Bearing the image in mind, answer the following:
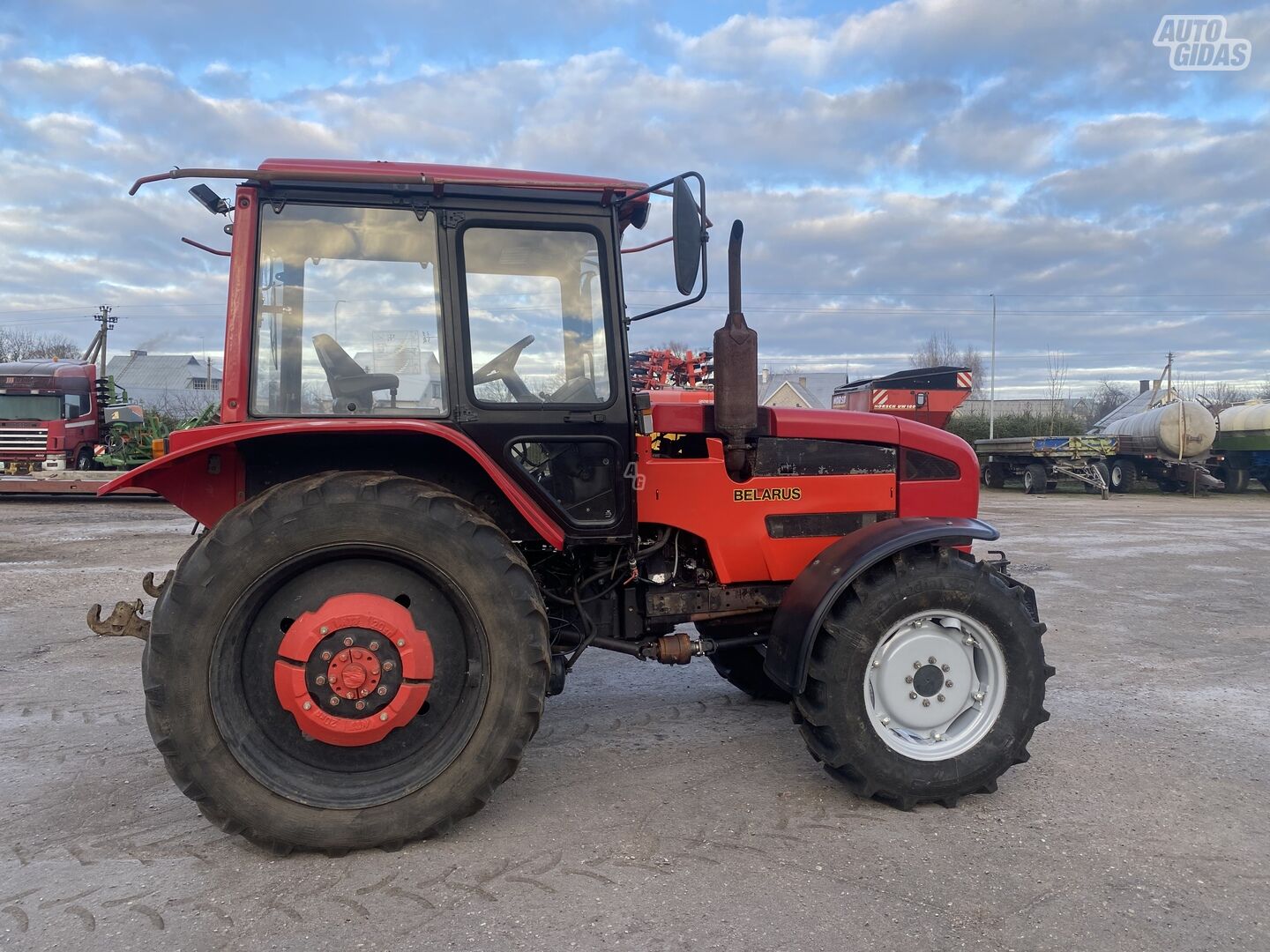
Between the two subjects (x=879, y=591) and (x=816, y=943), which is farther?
(x=879, y=591)

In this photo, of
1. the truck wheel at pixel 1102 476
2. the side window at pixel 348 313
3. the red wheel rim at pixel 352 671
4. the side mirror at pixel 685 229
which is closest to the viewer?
the red wheel rim at pixel 352 671

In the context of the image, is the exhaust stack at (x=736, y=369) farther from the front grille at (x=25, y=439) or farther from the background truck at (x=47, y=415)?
the front grille at (x=25, y=439)

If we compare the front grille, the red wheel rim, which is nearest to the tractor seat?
the red wheel rim

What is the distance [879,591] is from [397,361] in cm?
204

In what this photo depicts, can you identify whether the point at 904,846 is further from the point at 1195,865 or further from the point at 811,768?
the point at 1195,865

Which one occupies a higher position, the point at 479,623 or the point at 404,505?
the point at 404,505

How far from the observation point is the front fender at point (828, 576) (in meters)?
3.24

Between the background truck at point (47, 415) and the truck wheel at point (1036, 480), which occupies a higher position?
the background truck at point (47, 415)

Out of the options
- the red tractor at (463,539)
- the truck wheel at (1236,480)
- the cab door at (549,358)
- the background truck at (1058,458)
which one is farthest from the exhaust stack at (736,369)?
the truck wheel at (1236,480)

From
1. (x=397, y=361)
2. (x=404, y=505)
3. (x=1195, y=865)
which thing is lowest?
(x=1195, y=865)

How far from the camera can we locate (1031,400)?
41.9 metres

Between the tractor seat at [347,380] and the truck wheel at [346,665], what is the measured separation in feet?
1.10

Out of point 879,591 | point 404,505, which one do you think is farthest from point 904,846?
point 404,505

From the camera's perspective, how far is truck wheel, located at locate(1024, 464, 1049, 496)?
21719mm
